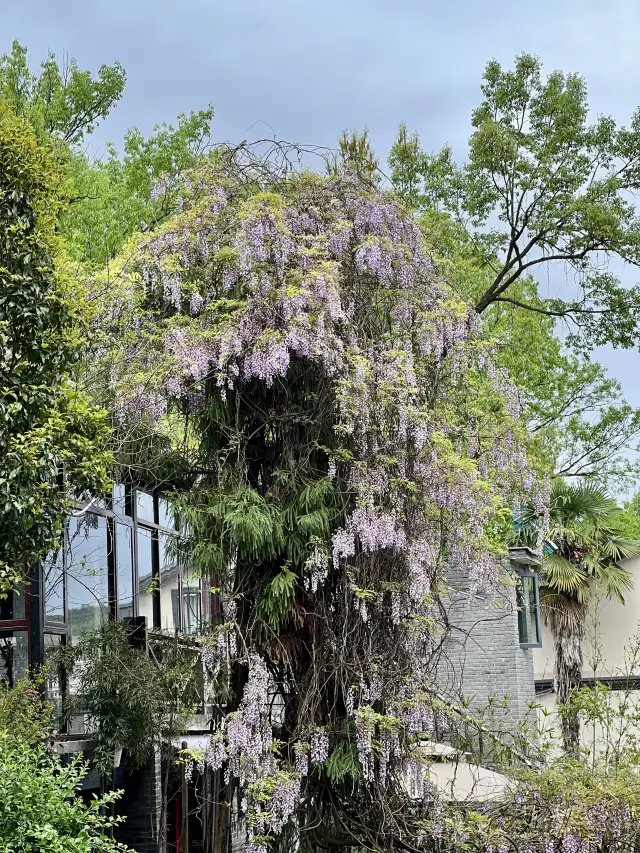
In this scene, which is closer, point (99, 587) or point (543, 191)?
point (99, 587)

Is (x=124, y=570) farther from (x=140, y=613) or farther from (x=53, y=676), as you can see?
(x=53, y=676)

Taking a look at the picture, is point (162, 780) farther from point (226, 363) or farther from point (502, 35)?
point (502, 35)

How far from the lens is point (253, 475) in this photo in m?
8.94

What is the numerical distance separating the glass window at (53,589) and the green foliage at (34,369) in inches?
61.7

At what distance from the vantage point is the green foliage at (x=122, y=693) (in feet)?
29.9

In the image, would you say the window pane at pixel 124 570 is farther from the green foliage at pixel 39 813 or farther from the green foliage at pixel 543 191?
the green foliage at pixel 543 191

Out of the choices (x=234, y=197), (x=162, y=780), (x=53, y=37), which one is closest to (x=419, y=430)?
(x=234, y=197)

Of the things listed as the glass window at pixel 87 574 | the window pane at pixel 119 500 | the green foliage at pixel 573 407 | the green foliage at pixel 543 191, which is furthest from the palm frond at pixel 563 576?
the glass window at pixel 87 574

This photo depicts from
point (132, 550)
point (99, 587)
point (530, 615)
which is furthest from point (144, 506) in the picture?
point (530, 615)

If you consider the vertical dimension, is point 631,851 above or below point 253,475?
below

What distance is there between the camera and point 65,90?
18516mm

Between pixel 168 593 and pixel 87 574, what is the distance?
2532 mm

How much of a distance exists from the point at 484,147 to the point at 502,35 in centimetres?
212

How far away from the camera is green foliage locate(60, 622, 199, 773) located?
29.9 ft
